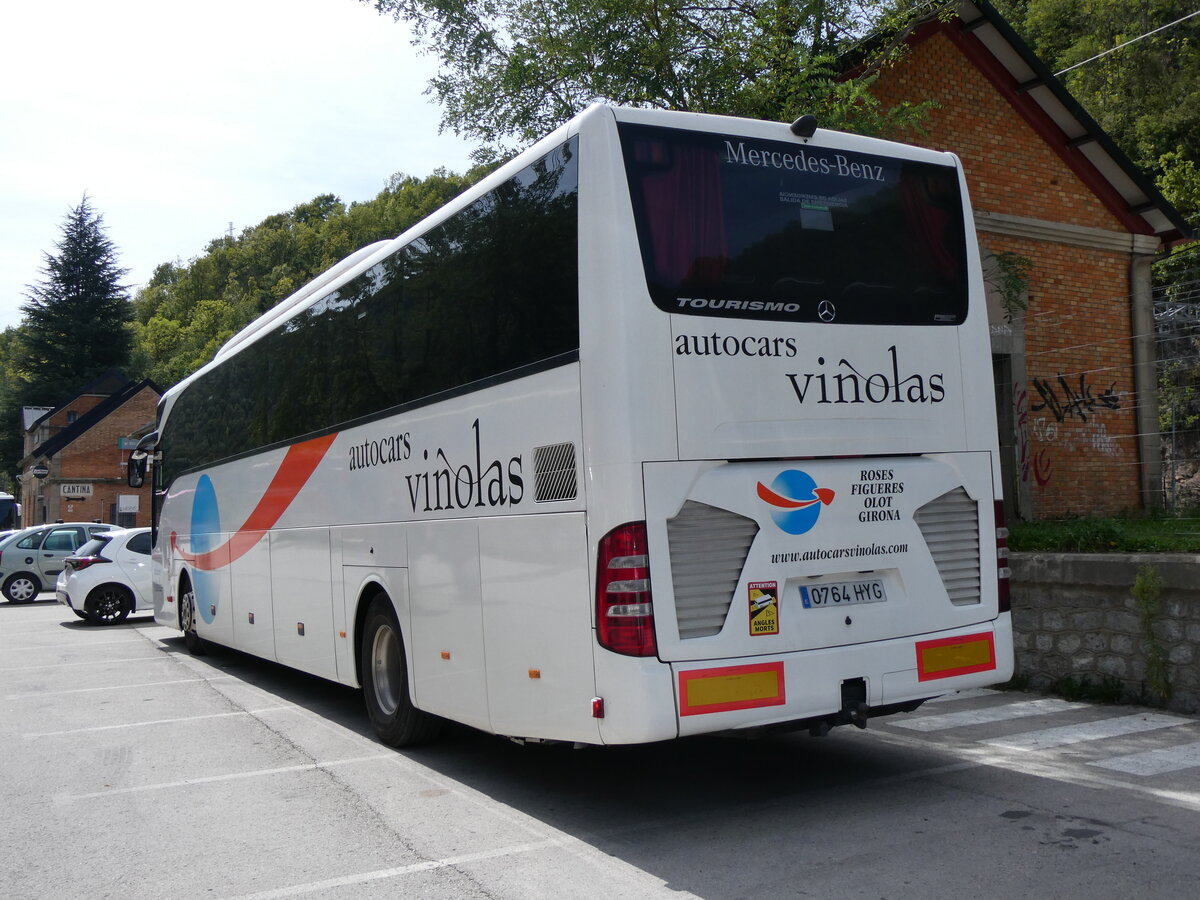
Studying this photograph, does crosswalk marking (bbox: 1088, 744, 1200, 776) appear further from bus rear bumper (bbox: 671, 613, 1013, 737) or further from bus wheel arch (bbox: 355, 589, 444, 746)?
bus wheel arch (bbox: 355, 589, 444, 746)

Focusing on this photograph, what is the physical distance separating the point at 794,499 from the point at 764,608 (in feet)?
1.94

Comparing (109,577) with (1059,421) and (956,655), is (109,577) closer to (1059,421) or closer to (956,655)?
(1059,421)

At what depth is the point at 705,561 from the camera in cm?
542

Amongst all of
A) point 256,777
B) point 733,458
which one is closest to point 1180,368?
point 733,458

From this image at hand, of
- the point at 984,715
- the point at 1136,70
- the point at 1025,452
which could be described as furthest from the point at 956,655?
the point at 1136,70

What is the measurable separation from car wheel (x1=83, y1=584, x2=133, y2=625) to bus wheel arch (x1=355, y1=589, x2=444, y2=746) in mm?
12502

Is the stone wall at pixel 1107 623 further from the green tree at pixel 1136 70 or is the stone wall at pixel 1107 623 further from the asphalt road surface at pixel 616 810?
the green tree at pixel 1136 70

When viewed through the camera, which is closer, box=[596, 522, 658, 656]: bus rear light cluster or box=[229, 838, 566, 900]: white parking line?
box=[229, 838, 566, 900]: white parking line

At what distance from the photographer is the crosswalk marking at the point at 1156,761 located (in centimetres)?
661

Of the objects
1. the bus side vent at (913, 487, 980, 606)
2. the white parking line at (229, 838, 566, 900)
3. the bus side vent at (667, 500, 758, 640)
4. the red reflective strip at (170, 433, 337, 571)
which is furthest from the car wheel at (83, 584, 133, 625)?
the bus side vent at (913, 487, 980, 606)

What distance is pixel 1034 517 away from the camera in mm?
16672

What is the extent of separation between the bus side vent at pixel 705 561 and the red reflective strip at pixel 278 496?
168 inches

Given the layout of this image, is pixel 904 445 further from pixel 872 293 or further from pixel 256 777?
pixel 256 777

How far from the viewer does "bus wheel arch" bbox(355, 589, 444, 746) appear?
25.0 ft
